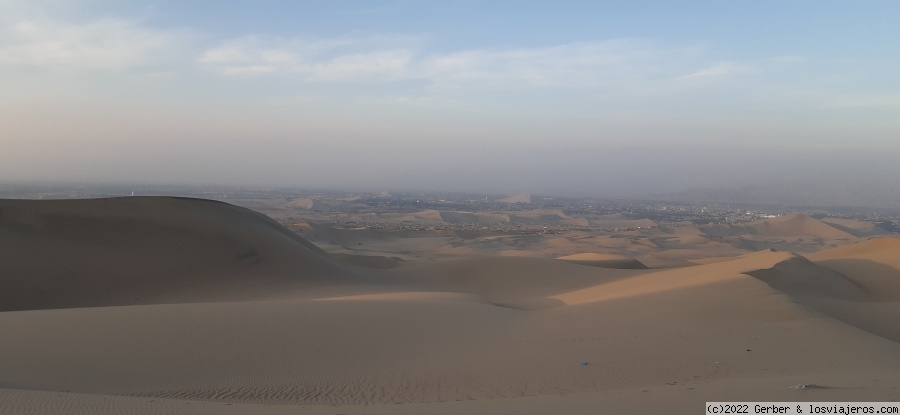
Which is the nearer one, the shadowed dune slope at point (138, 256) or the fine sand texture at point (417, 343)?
the fine sand texture at point (417, 343)

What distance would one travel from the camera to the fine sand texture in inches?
283

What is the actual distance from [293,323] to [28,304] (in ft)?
38.7

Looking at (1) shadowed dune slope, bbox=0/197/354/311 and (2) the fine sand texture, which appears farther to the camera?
(1) shadowed dune slope, bbox=0/197/354/311

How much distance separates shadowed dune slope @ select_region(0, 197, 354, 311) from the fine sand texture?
0.11m

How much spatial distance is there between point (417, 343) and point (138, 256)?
16049 millimetres

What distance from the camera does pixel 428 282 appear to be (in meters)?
26.1

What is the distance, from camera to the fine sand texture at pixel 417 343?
7.19 meters

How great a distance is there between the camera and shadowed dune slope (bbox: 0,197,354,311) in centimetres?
2009

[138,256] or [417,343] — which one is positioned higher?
[138,256]

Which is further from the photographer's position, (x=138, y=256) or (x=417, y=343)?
(x=138, y=256)

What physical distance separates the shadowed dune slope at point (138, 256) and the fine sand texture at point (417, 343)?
11cm

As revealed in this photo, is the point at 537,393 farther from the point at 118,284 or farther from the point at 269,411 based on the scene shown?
the point at 118,284

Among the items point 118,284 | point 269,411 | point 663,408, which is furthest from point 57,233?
point 663,408

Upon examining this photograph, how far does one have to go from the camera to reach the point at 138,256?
903 inches
